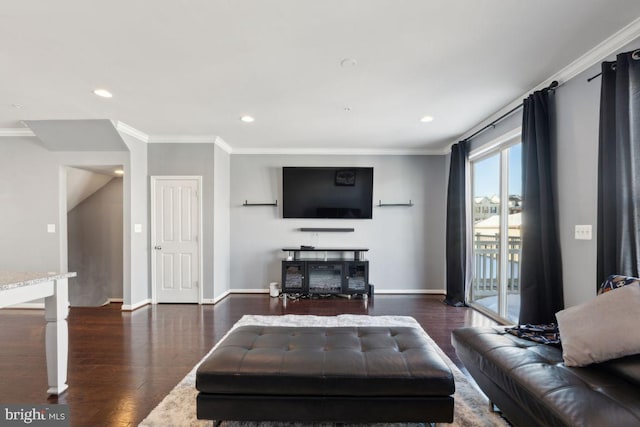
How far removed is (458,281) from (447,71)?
10.0 feet

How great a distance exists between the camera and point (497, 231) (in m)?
3.63

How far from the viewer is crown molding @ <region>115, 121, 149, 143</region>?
3725 millimetres

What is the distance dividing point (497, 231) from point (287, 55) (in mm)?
3238

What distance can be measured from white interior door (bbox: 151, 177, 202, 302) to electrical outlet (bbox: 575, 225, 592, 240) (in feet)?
14.6

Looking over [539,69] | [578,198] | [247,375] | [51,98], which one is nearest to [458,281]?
[578,198]

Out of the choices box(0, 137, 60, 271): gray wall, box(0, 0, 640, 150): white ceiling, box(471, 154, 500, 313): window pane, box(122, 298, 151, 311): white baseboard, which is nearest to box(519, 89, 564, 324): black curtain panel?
box(0, 0, 640, 150): white ceiling

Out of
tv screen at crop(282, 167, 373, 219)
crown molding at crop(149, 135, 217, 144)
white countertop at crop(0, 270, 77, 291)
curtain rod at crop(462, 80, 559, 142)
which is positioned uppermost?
crown molding at crop(149, 135, 217, 144)

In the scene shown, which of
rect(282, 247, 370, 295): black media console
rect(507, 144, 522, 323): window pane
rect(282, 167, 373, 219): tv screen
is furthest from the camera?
rect(282, 167, 373, 219): tv screen

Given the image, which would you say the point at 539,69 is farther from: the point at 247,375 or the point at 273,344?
the point at 247,375

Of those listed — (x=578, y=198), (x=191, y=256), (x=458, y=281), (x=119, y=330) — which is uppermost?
(x=578, y=198)

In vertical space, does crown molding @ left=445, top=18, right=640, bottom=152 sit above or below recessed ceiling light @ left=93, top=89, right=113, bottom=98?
below

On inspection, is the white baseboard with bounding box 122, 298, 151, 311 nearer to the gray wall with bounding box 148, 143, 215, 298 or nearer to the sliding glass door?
the gray wall with bounding box 148, 143, 215, 298

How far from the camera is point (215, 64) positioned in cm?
→ 228

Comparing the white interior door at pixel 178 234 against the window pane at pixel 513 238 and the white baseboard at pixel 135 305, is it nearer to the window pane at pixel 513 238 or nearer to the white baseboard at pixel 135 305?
the white baseboard at pixel 135 305
